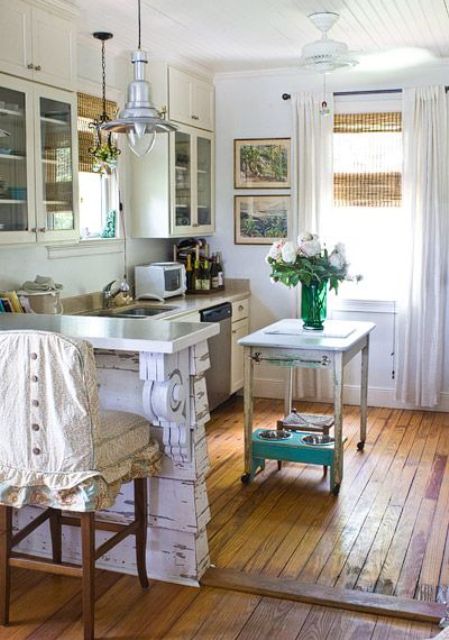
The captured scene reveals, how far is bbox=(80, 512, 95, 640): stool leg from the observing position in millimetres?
2627

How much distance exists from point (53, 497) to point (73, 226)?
1.94 meters

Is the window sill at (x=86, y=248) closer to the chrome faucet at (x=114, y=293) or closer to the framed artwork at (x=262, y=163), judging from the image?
the chrome faucet at (x=114, y=293)

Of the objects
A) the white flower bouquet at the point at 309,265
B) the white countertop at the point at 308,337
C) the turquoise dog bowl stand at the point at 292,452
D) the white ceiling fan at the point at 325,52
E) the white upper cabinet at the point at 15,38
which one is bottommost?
the turquoise dog bowl stand at the point at 292,452

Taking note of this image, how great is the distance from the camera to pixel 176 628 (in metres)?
2.83

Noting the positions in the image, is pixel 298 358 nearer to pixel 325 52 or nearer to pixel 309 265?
pixel 309 265

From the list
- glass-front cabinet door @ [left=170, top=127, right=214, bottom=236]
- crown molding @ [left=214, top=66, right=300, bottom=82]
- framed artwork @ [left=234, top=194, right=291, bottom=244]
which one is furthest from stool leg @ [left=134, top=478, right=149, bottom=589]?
crown molding @ [left=214, top=66, right=300, bottom=82]

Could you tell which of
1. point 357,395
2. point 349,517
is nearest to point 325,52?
point 349,517

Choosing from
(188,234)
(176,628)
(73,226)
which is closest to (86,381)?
(176,628)

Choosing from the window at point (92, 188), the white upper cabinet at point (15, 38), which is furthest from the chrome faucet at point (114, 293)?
the white upper cabinet at point (15, 38)

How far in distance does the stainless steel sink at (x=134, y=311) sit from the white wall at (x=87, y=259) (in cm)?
20

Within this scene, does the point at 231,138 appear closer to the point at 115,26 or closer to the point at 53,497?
the point at 115,26

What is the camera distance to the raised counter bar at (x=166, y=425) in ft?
9.29

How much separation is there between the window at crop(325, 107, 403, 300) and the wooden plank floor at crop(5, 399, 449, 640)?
1.49m

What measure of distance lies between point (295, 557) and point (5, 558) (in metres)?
1.25
